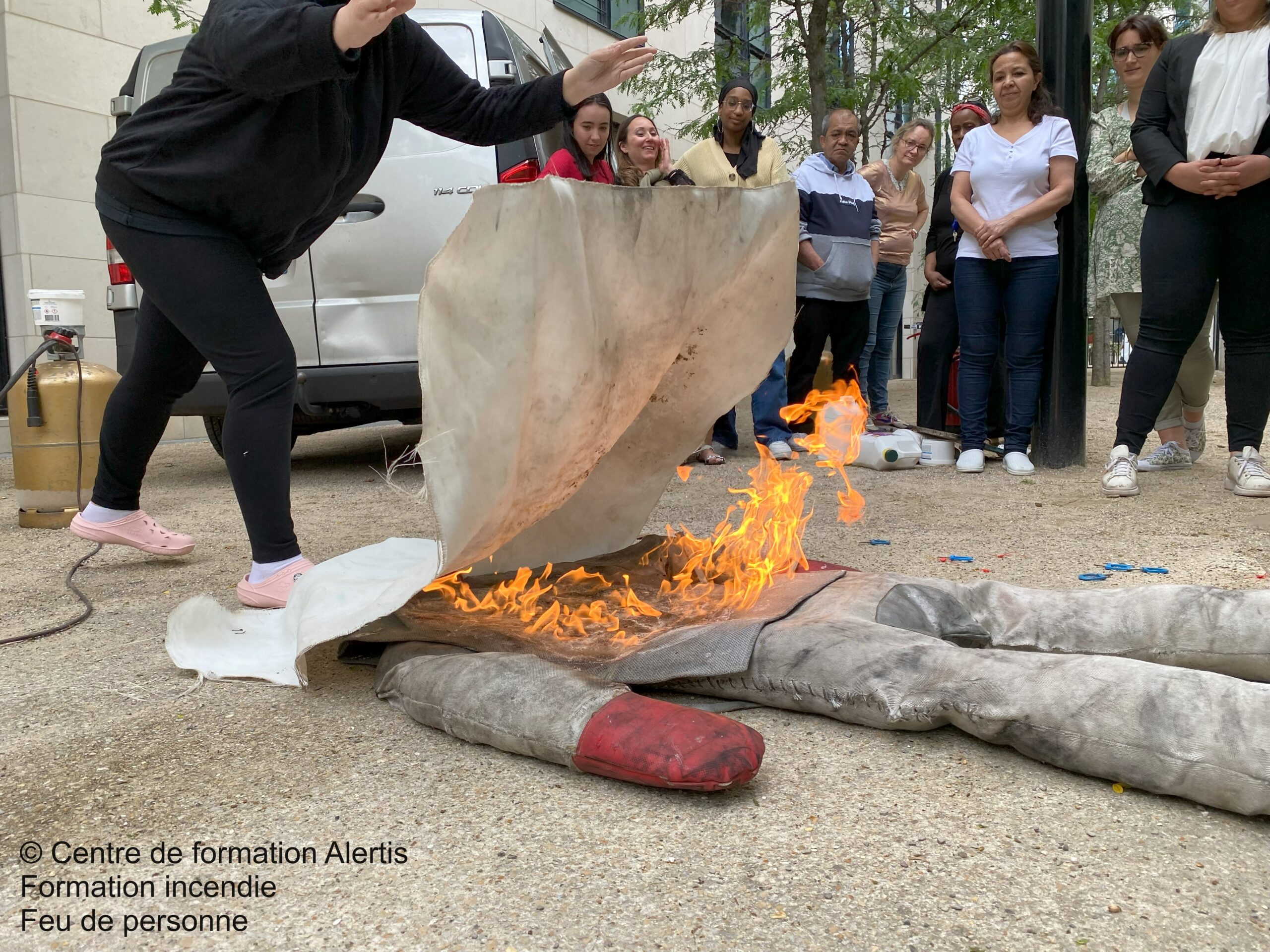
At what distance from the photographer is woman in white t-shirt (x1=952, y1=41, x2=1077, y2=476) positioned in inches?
188

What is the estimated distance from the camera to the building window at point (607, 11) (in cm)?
1323

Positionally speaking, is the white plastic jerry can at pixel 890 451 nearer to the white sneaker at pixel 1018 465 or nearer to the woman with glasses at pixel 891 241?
the white sneaker at pixel 1018 465

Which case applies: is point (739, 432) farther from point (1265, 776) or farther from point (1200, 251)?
point (1265, 776)

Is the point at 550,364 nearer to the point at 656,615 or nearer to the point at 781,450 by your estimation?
the point at 656,615

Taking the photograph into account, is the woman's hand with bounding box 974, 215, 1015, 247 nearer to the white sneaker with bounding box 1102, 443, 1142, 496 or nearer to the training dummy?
the white sneaker with bounding box 1102, 443, 1142, 496

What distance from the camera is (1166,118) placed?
407 centimetres

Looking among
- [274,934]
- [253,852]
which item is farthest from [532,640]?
[274,934]

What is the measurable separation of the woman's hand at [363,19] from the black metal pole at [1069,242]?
13.1ft

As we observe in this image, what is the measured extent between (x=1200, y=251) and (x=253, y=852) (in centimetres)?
398

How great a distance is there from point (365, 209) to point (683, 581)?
3.11 meters

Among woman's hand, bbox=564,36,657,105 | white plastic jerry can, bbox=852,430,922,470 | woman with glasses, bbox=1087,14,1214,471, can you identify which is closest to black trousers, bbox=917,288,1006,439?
white plastic jerry can, bbox=852,430,922,470

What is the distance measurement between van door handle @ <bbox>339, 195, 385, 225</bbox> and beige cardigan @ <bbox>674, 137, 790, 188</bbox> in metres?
1.59

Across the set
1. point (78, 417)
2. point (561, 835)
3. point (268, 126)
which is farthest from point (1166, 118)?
point (78, 417)

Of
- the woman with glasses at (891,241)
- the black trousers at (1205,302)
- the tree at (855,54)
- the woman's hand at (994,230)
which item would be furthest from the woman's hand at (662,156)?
the tree at (855,54)
